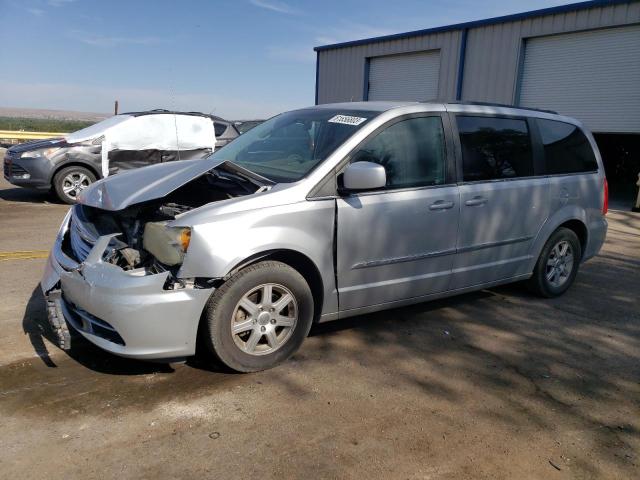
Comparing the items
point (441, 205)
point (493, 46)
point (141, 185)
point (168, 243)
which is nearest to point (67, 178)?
point (141, 185)

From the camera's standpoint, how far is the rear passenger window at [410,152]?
13.0ft

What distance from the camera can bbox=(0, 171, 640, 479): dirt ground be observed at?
2.68 metres

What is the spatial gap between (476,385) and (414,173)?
1575mm

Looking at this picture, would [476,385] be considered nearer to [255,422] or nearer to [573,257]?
[255,422]

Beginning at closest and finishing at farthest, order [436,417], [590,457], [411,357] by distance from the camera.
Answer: [590,457] → [436,417] → [411,357]

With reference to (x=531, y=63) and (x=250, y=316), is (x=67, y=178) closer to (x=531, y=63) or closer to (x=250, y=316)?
(x=250, y=316)

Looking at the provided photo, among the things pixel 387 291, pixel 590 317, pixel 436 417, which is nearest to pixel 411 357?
pixel 387 291

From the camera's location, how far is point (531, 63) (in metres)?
14.0

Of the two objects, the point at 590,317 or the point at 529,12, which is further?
the point at 529,12

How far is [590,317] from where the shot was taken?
16.2 feet

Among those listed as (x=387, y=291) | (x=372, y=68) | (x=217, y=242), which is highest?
(x=372, y=68)

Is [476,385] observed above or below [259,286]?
below

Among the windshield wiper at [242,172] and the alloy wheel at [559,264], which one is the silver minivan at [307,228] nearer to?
the windshield wiper at [242,172]

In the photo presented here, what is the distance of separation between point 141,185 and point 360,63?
15.9 meters
